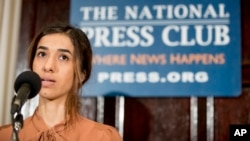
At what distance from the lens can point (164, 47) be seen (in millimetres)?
1730

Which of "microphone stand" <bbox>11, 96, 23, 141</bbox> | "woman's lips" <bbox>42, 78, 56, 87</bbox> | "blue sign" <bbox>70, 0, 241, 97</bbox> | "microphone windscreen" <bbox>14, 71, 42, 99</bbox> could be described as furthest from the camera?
"blue sign" <bbox>70, 0, 241, 97</bbox>

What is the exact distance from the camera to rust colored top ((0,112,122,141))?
1321 mm

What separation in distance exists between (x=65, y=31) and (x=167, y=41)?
0.45 m

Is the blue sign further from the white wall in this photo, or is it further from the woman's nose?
the woman's nose

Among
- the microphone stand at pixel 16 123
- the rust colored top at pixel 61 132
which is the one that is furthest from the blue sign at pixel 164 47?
the microphone stand at pixel 16 123

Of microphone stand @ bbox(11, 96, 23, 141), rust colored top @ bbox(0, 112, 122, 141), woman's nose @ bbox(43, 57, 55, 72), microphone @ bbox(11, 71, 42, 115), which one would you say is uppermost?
woman's nose @ bbox(43, 57, 55, 72)

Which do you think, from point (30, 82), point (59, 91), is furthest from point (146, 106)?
point (30, 82)

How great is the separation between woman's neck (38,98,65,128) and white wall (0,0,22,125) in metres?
0.45

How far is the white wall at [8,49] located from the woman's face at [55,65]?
1.40 feet

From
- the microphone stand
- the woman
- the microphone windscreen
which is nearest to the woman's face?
the woman

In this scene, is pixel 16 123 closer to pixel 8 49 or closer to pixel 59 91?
pixel 59 91

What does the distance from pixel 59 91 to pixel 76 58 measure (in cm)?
11

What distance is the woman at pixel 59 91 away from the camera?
1317 millimetres

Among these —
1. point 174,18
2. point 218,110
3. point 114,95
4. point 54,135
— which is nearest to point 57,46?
point 54,135
